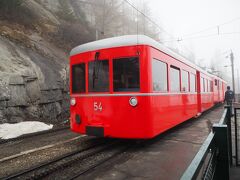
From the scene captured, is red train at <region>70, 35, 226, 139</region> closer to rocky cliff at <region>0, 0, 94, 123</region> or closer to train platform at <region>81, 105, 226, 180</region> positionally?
train platform at <region>81, 105, 226, 180</region>

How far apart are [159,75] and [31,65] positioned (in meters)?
8.74

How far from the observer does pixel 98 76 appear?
21.2 feet

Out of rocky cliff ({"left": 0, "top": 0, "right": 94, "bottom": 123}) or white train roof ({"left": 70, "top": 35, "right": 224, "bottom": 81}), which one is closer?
white train roof ({"left": 70, "top": 35, "right": 224, "bottom": 81})

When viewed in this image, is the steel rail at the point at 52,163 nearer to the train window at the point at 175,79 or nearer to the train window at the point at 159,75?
the train window at the point at 159,75

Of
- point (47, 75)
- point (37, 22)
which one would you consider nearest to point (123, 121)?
point (47, 75)

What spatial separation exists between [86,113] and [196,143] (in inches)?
131

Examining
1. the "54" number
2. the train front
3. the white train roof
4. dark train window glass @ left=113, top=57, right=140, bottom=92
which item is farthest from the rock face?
dark train window glass @ left=113, top=57, right=140, bottom=92

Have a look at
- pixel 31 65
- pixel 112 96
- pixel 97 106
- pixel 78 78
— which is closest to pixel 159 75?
pixel 112 96

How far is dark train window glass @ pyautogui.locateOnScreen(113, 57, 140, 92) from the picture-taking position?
594 centimetres

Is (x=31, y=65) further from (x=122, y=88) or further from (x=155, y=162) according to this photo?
(x=155, y=162)

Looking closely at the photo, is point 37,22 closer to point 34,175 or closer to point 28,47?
point 28,47

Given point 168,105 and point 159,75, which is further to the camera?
point 168,105

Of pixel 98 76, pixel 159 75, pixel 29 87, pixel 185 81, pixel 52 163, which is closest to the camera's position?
pixel 52 163

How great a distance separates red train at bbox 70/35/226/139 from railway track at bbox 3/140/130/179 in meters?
0.49
